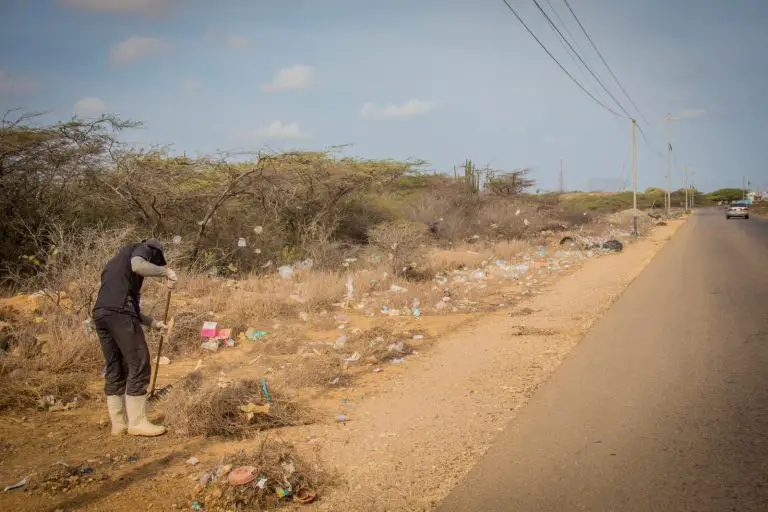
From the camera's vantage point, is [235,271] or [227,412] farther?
[235,271]

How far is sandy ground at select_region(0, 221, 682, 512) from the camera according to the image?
4.23 m

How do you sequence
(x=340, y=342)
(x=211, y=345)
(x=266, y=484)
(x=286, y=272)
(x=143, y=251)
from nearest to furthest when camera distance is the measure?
1. (x=266, y=484)
2. (x=143, y=251)
3. (x=340, y=342)
4. (x=211, y=345)
5. (x=286, y=272)

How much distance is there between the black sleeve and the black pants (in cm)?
56

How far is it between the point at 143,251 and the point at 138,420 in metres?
1.54

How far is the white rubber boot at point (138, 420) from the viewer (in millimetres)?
5508

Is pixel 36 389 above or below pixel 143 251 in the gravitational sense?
below

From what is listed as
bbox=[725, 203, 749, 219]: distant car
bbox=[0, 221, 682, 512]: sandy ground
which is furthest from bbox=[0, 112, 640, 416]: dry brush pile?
bbox=[725, 203, 749, 219]: distant car

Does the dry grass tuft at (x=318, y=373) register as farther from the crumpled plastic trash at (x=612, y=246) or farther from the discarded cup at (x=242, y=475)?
the crumpled plastic trash at (x=612, y=246)

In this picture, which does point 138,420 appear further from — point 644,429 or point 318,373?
point 644,429

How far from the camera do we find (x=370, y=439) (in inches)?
203

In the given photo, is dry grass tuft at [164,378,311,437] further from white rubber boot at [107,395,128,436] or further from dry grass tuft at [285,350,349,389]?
dry grass tuft at [285,350,349,389]

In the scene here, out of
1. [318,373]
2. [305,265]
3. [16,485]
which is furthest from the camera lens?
[305,265]

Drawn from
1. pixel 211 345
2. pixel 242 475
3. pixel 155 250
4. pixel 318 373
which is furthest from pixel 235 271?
pixel 242 475

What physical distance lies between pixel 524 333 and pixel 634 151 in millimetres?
29153
